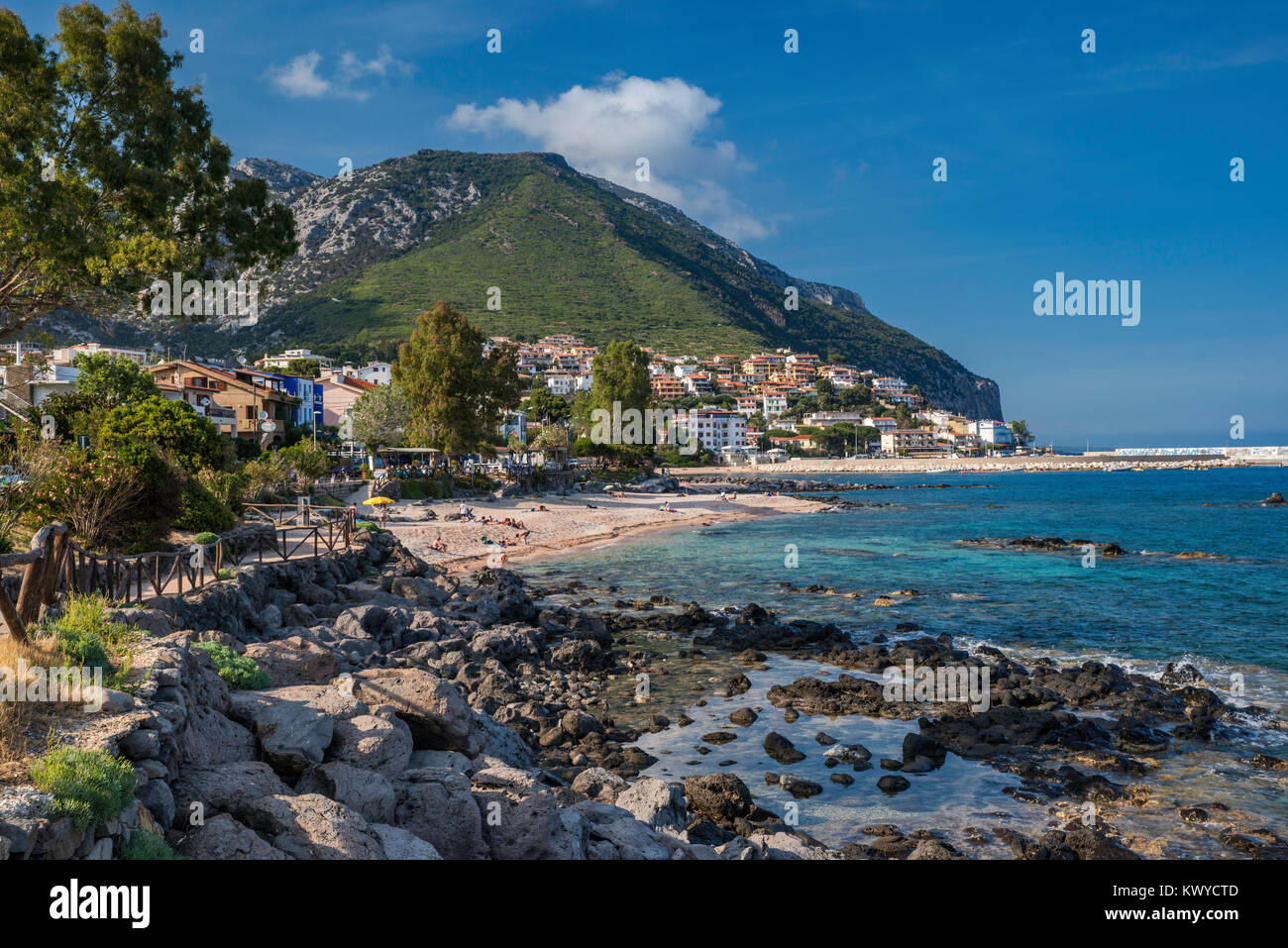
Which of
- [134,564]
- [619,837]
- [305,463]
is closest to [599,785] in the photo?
[619,837]

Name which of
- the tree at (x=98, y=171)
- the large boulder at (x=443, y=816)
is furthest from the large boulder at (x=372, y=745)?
the tree at (x=98, y=171)

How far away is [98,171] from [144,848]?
12539 mm

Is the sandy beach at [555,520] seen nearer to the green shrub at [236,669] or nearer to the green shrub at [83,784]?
the green shrub at [236,669]

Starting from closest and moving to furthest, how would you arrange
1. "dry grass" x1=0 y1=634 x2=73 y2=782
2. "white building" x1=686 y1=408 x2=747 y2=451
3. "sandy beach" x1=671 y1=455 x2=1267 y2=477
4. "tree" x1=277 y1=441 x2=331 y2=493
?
"dry grass" x1=0 y1=634 x2=73 y2=782 < "tree" x1=277 y1=441 x2=331 y2=493 < "sandy beach" x1=671 y1=455 x2=1267 y2=477 < "white building" x1=686 y1=408 x2=747 y2=451

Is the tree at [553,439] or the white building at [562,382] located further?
the white building at [562,382]

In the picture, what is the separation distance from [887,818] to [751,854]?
385 centimetres

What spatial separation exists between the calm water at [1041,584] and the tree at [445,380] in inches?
812

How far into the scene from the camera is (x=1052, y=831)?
10547 millimetres

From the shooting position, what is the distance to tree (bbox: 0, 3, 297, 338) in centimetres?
1213

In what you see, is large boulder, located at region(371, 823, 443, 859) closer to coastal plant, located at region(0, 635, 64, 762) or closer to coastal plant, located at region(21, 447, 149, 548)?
coastal plant, located at region(0, 635, 64, 762)

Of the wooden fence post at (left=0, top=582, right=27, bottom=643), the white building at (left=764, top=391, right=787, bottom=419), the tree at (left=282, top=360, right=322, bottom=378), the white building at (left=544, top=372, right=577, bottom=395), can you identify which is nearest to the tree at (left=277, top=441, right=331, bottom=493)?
the wooden fence post at (left=0, top=582, right=27, bottom=643)

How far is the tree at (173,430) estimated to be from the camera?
23938mm

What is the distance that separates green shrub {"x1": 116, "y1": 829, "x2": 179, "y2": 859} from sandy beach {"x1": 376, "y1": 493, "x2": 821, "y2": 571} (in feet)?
91.6

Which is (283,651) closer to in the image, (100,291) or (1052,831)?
(100,291)
